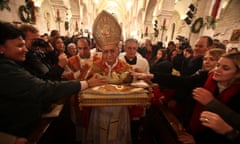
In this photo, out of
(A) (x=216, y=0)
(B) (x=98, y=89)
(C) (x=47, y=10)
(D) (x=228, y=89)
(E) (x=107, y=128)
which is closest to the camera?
(D) (x=228, y=89)

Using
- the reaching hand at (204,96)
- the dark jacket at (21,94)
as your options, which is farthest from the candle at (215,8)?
the dark jacket at (21,94)

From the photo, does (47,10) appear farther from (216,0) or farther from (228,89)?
(228,89)

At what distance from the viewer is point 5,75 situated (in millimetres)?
1302

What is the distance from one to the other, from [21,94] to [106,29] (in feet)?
4.68

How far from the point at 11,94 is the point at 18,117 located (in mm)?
289

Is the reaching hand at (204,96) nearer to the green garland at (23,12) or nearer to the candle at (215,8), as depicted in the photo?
the candle at (215,8)

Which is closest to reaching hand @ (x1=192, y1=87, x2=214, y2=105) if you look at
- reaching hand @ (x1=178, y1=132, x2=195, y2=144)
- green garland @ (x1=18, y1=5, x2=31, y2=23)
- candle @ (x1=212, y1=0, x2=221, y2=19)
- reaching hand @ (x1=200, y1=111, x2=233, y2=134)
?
reaching hand @ (x1=200, y1=111, x2=233, y2=134)

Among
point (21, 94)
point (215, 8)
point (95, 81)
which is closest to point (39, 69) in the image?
point (21, 94)

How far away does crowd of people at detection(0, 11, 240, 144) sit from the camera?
1367mm

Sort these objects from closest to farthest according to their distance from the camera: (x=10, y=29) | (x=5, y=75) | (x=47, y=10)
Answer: (x=5, y=75), (x=10, y=29), (x=47, y=10)

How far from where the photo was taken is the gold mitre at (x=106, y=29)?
2.25m

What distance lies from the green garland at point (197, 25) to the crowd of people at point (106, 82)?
3.41 metres

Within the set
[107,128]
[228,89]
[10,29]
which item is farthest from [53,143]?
[228,89]

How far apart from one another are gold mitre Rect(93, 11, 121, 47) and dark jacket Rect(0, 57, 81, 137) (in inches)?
36.0
